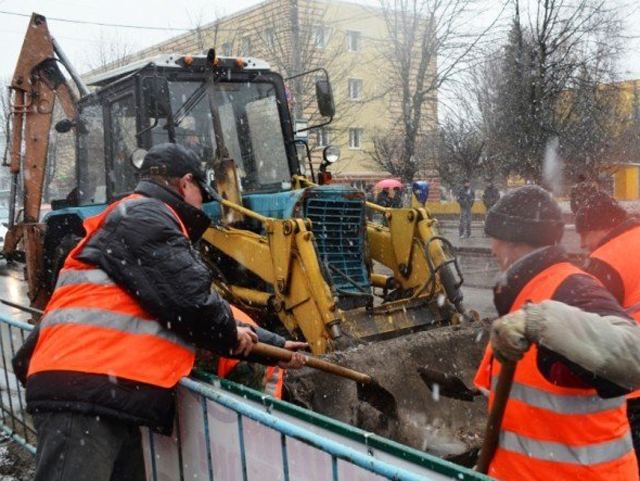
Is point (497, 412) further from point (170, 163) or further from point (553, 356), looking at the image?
point (170, 163)

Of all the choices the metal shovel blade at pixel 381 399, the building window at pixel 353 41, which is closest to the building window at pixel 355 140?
the building window at pixel 353 41

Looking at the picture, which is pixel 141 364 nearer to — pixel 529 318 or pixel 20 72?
pixel 529 318

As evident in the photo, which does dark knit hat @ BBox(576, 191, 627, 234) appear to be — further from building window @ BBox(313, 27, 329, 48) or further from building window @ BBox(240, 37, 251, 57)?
building window @ BBox(240, 37, 251, 57)

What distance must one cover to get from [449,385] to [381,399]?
41 cm

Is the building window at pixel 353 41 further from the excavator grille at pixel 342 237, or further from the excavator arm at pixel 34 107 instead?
the excavator grille at pixel 342 237

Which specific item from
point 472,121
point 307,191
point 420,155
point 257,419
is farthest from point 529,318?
point 420,155

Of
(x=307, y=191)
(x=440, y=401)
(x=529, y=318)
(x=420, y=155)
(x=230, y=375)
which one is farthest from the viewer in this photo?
(x=420, y=155)

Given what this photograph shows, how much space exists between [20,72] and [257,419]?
21.1 ft

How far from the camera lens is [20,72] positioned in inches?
291

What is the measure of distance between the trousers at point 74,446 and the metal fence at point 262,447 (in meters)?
0.34

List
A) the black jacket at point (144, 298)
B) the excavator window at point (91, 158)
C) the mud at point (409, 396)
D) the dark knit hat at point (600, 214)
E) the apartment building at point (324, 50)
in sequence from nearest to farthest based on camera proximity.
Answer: the black jacket at point (144, 298), the dark knit hat at point (600, 214), the mud at point (409, 396), the excavator window at point (91, 158), the apartment building at point (324, 50)

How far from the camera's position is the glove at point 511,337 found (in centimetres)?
179

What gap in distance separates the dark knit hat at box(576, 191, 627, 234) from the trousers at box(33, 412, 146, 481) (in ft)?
7.40

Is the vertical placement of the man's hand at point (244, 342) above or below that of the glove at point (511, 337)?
below
